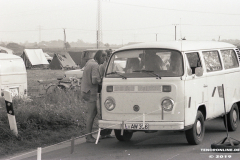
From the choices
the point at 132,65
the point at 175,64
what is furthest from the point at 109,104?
the point at 175,64

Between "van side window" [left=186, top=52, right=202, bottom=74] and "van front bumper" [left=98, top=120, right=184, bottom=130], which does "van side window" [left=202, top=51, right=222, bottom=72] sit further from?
"van front bumper" [left=98, top=120, right=184, bottom=130]

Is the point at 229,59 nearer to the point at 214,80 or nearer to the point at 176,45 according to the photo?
the point at 214,80

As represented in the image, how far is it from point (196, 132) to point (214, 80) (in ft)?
4.51

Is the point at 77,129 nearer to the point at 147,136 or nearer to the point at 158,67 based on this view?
the point at 147,136

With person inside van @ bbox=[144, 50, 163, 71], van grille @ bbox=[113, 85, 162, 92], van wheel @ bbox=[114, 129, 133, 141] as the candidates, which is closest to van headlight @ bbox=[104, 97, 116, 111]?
van grille @ bbox=[113, 85, 162, 92]

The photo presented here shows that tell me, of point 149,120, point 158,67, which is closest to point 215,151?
point 149,120

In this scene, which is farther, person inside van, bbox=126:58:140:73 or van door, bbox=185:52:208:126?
person inside van, bbox=126:58:140:73

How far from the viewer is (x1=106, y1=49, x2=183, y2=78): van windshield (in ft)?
26.4

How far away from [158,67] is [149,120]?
3.43 feet

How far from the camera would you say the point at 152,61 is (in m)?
8.27

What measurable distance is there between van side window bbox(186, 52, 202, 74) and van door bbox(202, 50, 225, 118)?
324mm

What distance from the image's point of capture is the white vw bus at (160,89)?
7.76m

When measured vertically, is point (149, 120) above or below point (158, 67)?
below

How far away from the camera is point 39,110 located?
10.4 metres
